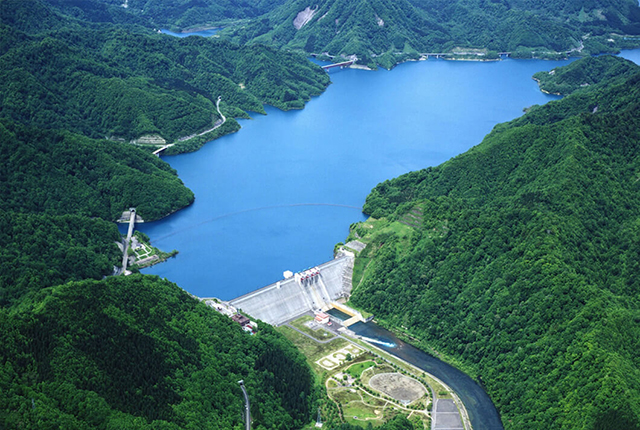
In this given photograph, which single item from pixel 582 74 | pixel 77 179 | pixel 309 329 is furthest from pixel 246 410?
pixel 582 74

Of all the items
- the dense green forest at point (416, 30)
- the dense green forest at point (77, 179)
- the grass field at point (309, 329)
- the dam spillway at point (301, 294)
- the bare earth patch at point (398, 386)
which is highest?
the dense green forest at point (416, 30)

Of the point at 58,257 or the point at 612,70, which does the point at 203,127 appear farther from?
the point at 612,70

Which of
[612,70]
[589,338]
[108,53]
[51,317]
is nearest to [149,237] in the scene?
[51,317]

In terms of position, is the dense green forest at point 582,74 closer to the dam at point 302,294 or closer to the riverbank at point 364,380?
the dam at point 302,294

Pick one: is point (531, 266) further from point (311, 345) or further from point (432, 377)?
point (311, 345)

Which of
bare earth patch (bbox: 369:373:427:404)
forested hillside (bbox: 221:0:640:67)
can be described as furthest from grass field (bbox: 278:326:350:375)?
forested hillside (bbox: 221:0:640:67)

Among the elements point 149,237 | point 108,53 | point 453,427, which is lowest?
point 453,427

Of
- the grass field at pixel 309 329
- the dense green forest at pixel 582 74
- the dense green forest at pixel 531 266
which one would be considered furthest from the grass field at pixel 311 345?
the dense green forest at pixel 582 74
